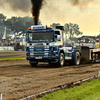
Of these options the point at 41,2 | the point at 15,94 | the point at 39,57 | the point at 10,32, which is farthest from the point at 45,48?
the point at 10,32

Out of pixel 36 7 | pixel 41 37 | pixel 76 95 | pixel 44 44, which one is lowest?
pixel 76 95

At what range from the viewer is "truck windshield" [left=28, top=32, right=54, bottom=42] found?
17656 mm

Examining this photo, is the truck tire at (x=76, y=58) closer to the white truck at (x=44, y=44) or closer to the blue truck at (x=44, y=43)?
the white truck at (x=44, y=44)

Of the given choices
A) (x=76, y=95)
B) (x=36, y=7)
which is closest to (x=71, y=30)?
(x=36, y=7)

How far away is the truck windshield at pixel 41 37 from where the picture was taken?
17.7 meters

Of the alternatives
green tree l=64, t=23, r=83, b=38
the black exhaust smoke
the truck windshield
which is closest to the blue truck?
the truck windshield

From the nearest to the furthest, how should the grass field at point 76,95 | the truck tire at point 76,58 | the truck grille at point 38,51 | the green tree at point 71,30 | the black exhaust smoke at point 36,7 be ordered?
the grass field at point 76,95
the truck grille at point 38,51
the truck tire at point 76,58
the black exhaust smoke at point 36,7
the green tree at point 71,30

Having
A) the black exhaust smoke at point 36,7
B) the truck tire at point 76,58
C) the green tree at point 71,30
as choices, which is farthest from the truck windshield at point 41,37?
the green tree at point 71,30

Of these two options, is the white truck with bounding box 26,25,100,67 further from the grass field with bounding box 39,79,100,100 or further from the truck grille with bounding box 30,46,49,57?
the grass field with bounding box 39,79,100,100

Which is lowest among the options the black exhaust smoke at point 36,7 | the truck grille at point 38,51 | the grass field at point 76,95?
the grass field at point 76,95

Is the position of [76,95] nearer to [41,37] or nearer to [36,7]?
[41,37]

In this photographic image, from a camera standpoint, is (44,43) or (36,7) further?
(36,7)

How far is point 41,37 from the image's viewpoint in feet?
58.4

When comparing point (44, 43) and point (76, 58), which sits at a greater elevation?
point (44, 43)
